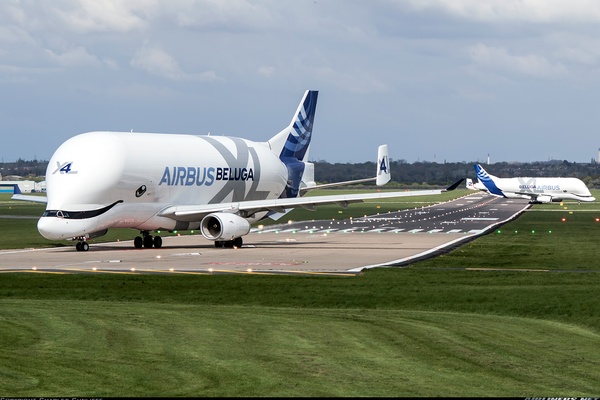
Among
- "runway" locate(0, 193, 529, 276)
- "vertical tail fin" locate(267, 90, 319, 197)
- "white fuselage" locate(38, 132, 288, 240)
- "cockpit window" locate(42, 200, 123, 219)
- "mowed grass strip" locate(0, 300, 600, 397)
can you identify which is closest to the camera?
"mowed grass strip" locate(0, 300, 600, 397)

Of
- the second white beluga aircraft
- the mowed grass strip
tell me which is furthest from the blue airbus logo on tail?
the second white beluga aircraft

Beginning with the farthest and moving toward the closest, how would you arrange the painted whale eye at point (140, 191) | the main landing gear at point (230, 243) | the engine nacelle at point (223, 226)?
1. the main landing gear at point (230, 243)
2. the engine nacelle at point (223, 226)
3. the painted whale eye at point (140, 191)

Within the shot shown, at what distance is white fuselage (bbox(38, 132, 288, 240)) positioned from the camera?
160 feet

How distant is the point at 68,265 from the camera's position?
40938mm

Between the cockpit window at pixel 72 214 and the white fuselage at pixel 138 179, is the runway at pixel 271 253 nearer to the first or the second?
the white fuselage at pixel 138 179

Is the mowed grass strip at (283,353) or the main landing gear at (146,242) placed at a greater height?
the main landing gear at (146,242)

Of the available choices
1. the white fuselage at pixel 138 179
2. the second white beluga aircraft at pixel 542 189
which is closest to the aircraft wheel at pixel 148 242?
the white fuselage at pixel 138 179

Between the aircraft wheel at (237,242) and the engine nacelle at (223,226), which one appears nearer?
the engine nacelle at (223,226)

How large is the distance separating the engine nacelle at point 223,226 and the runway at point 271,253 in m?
0.69

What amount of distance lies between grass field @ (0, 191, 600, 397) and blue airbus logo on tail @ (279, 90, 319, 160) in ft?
89.2

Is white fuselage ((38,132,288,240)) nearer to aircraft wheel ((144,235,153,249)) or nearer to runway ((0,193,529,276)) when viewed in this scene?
aircraft wheel ((144,235,153,249))

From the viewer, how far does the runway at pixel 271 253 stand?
3975 centimetres

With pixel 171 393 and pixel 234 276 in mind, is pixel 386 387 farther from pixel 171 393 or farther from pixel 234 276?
pixel 234 276

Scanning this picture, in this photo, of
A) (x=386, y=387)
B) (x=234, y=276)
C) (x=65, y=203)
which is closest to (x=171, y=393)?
(x=386, y=387)
